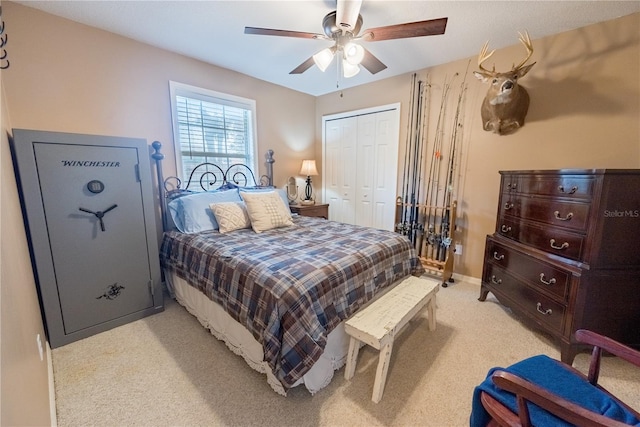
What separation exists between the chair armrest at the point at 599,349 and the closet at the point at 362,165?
263cm

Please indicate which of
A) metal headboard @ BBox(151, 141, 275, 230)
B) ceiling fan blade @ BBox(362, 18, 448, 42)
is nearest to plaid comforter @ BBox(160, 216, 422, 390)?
metal headboard @ BBox(151, 141, 275, 230)

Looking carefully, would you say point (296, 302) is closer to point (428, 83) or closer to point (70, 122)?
point (70, 122)

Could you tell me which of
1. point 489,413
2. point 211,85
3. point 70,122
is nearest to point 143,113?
point 70,122

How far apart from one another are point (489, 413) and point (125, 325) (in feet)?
8.51

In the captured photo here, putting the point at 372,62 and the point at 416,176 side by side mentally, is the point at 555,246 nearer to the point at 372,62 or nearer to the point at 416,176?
the point at 416,176

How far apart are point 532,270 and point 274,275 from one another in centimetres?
201

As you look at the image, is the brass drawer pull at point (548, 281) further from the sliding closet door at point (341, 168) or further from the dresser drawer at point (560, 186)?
the sliding closet door at point (341, 168)

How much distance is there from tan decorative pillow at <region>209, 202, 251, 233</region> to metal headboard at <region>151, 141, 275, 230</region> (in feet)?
1.92

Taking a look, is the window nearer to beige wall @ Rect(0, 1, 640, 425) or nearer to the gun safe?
beige wall @ Rect(0, 1, 640, 425)

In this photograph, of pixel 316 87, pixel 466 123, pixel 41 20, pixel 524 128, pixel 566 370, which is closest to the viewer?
pixel 566 370

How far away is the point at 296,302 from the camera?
1.36 m

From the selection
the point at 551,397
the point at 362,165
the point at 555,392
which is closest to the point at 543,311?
the point at 555,392

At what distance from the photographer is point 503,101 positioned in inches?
97.8

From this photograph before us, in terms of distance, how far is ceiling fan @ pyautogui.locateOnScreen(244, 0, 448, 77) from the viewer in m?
1.60
